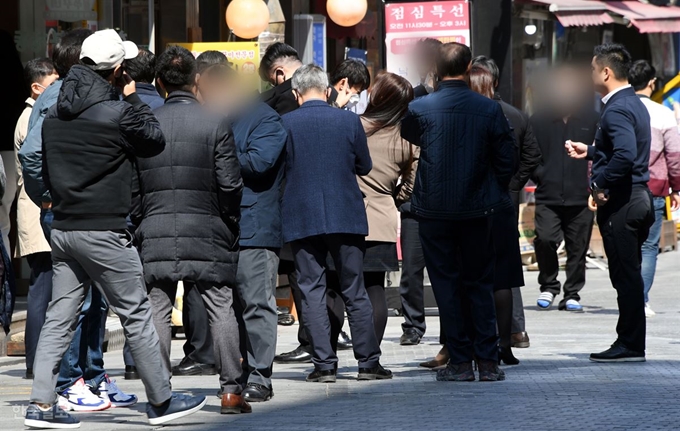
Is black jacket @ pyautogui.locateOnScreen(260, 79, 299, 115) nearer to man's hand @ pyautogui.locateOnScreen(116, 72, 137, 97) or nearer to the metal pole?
man's hand @ pyautogui.locateOnScreen(116, 72, 137, 97)

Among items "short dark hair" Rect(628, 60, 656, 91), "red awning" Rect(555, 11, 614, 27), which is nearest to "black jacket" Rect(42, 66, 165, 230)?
"short dark hair" Rect(628, 60, 656, 91)

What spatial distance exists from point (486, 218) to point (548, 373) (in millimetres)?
1084

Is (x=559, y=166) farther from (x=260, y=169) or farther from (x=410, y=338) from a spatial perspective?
(x=260, y=169)

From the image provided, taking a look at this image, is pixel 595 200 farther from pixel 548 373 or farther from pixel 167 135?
pixel 167 135

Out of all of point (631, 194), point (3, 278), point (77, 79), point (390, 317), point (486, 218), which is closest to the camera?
point (77, 79)

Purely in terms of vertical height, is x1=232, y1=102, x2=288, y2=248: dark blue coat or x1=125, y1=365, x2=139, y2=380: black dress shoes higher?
x1=232, y1=102, x2=288, y2=248: dark blue coat

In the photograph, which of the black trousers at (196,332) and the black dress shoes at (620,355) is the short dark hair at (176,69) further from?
the black dress shoes at (620,355)

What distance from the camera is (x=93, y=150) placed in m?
6.79

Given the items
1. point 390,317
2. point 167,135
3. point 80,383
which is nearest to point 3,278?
point 80,383

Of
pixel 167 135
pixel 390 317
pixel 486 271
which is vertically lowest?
pixel 390 317

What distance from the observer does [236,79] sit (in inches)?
313

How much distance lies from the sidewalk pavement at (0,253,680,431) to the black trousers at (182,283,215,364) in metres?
0.27

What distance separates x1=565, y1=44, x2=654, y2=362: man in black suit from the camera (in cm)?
897

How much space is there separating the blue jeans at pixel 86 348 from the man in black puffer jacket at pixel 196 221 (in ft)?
2.12
